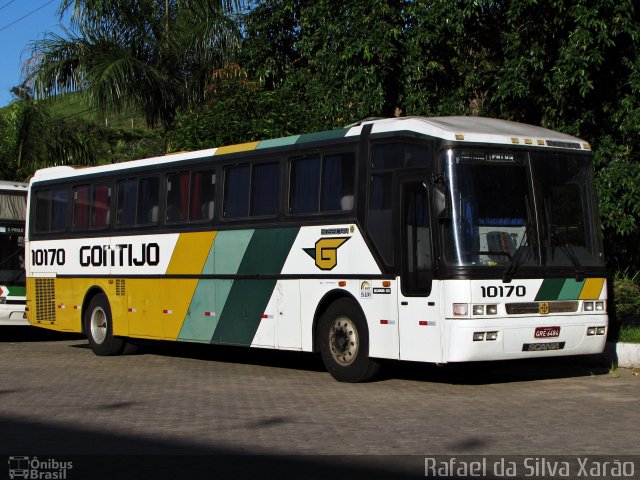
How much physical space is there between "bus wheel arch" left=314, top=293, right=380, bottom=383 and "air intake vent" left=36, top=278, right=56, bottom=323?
24.0ft

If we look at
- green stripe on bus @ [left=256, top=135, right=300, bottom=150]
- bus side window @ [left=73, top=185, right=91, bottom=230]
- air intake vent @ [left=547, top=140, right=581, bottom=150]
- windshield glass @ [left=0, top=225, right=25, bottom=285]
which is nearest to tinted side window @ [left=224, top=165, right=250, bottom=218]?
green stripe on bus @ [left=256, top=135, right=300, bottom=150]

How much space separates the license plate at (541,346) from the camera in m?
12.2

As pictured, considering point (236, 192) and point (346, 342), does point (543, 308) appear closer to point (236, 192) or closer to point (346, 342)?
point (346, 342)

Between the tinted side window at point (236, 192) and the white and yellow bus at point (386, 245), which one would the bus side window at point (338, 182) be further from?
the tinted side window at point (236, 192)

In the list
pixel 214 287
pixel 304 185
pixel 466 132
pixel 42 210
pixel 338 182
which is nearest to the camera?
pixel 466 132

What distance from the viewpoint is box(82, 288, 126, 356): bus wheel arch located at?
59.1 ft

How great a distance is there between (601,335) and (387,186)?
10.4 feet

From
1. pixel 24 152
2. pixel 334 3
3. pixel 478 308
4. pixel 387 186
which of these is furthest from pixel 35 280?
pixel 24 152

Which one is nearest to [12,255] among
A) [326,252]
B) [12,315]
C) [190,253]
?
[12,315]

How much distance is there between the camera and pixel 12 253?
21.1 m

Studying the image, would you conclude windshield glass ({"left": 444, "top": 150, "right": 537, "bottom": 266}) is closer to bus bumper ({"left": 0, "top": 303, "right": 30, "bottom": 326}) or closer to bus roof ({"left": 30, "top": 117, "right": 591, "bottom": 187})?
bus roof ({"left": 30, "top": 117, "right": 591, "bottom": 187})

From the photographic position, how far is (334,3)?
21.1 meters

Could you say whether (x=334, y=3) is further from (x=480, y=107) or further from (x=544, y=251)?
(x=544, y=251)

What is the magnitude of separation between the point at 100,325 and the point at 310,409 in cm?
835
